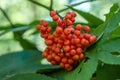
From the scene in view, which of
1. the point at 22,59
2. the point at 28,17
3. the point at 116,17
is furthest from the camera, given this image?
the point at 28,17

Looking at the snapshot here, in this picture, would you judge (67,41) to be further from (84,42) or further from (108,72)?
(108,72)

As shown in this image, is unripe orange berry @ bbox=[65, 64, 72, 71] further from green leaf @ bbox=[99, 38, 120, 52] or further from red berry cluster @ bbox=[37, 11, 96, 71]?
green leaf @ bbox=[99, 38, 120, 52]

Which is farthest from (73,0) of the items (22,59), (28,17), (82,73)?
(28,17)

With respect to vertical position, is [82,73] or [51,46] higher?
[51,46]

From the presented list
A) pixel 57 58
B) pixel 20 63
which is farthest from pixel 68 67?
pixel 20 63

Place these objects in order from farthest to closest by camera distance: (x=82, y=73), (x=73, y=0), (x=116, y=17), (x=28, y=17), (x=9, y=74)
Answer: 1. (x=28, y=17)
2. (x=73, y=0)
3. (x=9, y=74)
4. (x=116, y=17)
5. (x=82, y=73)

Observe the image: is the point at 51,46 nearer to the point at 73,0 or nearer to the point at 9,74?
the point at 9,74

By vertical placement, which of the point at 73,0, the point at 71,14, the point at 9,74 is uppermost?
the point at 73,0
